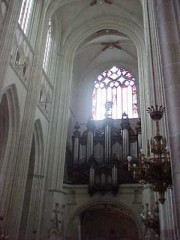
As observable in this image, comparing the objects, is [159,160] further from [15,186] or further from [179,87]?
[15,186]

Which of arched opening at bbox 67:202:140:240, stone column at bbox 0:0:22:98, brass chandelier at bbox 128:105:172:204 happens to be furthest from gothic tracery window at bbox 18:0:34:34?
arched opening at bbox 67:202:140:240

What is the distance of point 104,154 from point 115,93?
6020 mm

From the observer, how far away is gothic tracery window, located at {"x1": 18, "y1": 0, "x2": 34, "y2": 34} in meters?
13.7

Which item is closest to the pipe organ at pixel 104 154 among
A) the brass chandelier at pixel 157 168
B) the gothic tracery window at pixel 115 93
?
the gothic tracery window at pixel 115 93

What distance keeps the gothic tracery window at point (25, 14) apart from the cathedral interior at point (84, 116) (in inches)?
1.9

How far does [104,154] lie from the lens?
58.5 feet

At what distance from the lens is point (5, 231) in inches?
418

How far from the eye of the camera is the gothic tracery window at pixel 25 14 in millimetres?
13720

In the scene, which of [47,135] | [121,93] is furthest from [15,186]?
[121,93]

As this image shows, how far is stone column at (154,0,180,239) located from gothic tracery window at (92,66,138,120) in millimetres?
14195

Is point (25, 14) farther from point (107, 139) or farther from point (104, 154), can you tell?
point (104, 154)

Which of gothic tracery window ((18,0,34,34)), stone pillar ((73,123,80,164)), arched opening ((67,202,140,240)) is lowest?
arched opening ((67,202,140,240))

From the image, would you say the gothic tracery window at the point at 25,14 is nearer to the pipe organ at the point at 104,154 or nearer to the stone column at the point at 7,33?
the stone column at the point at 7,33

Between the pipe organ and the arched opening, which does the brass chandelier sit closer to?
the pipe organ
